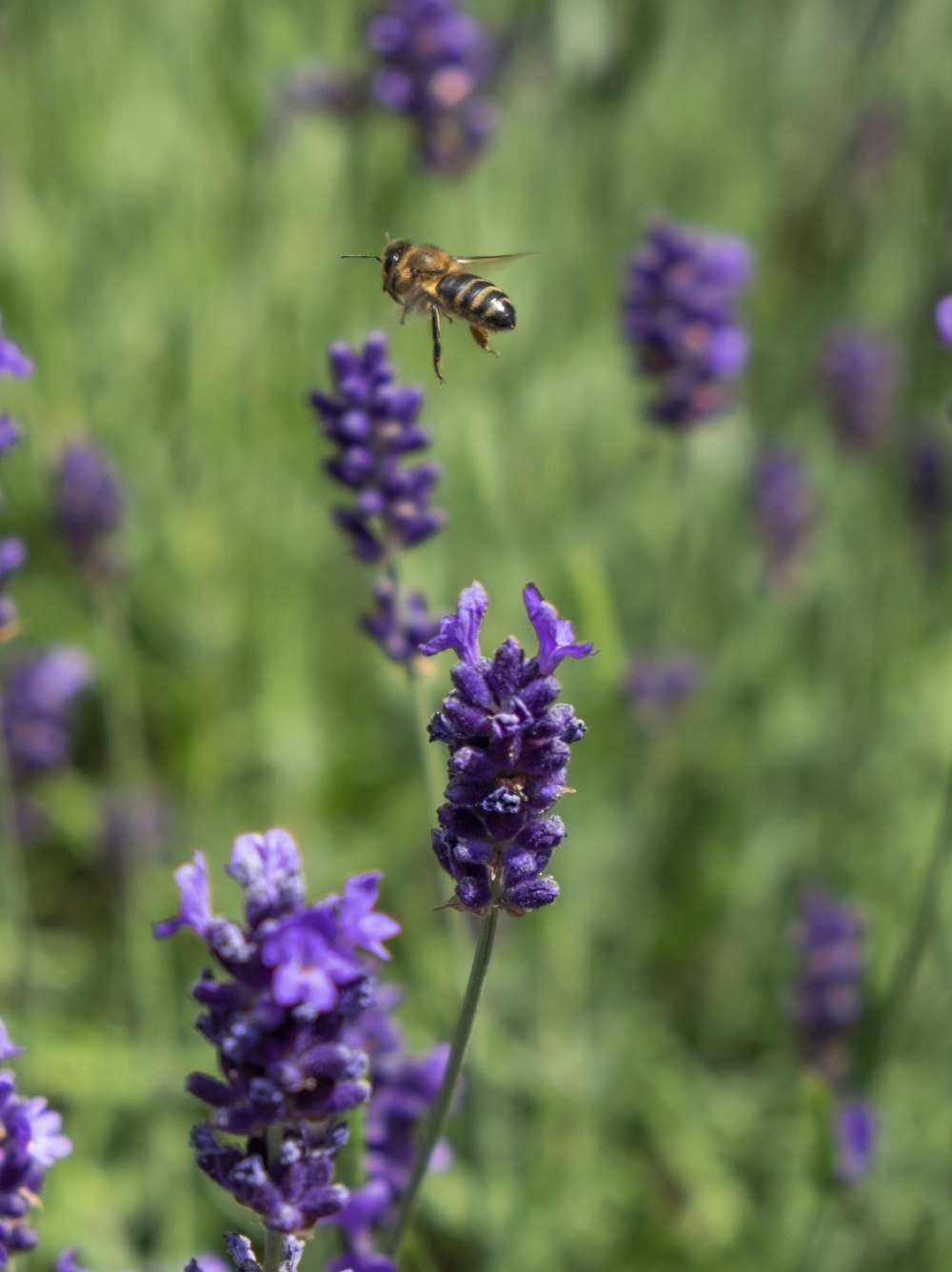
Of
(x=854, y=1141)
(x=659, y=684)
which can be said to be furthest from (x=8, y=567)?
(x=659, y=684)

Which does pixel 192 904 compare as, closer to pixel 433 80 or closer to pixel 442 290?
pixel 442 290

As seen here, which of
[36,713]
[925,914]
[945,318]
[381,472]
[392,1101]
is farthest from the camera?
[36,713]

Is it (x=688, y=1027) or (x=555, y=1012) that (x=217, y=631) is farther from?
(x=688, y=1027)

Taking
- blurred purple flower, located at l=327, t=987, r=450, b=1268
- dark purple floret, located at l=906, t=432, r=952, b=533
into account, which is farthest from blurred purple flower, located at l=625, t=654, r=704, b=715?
blurred purple flower, located at l=327, t=987, r=450, b=1268

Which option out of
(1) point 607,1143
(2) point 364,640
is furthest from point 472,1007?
(2) point 364,640

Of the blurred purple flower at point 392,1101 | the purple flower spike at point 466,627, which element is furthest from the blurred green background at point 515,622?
the purple flower spike at point 466,627

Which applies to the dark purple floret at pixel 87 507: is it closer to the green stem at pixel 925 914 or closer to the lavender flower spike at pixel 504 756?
the green stem at pixel 925 914
